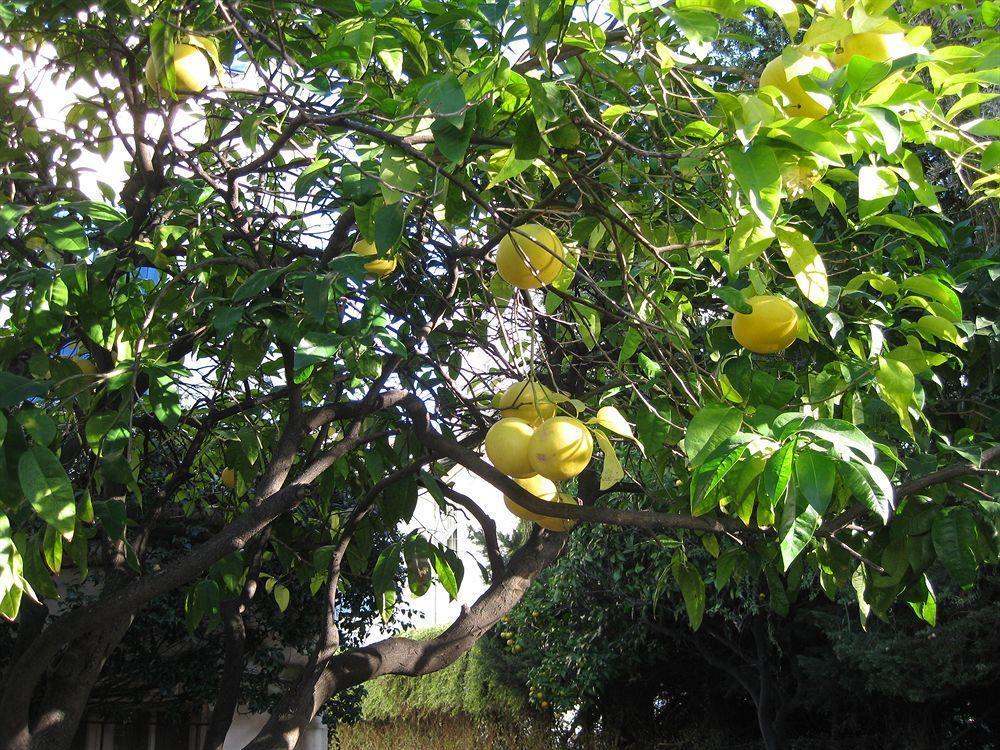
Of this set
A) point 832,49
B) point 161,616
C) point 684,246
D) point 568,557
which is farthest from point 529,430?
point 568,557

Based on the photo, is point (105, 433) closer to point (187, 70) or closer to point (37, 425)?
point (37, 425)

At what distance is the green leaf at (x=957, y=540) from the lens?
5.81 ft

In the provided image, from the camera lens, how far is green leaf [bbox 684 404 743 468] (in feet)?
4.04

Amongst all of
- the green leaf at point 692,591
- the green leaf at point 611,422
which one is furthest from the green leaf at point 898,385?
the green leaf at point 692,591

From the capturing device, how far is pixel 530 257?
1.60 meters

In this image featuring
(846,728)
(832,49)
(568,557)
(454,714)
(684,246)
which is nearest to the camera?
(832,49)

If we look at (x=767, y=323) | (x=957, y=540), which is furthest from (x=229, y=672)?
(x=957, y=540)

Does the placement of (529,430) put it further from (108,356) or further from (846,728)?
(846,728)

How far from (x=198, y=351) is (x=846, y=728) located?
232 inches

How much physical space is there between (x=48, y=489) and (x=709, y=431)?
96 cm

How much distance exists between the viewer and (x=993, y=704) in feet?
19.7

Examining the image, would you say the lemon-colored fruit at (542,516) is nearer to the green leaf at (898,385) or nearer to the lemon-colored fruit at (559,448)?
the lemon-colored fruit at (559,448)

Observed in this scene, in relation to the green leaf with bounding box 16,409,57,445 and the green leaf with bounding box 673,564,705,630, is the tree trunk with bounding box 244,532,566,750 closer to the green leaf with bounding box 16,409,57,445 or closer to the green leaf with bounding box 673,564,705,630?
the green leaf with bounding box 673,564,705,630

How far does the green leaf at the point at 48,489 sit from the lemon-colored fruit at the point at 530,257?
0.79 m
